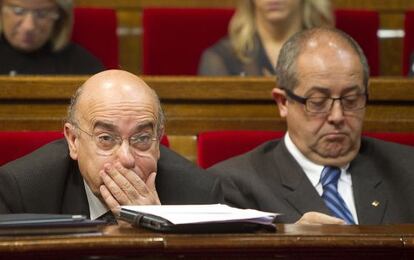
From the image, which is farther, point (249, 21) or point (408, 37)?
point (408, 37)

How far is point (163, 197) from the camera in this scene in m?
1.79

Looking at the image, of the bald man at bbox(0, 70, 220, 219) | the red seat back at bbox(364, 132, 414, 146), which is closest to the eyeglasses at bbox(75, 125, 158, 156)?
the bald man at bbox(0, 70, 220, 219)

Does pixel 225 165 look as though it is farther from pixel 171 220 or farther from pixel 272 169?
pixel 171 220

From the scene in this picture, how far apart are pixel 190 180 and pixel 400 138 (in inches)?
21.1

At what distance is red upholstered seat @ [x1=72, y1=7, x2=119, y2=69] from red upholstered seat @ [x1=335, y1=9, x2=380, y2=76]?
1.97 feet

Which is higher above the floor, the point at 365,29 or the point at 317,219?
the point at 365,29

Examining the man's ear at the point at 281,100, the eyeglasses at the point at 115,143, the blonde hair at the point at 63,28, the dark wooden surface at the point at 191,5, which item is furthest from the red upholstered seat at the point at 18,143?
the dark wooden surface at the point at 191,5

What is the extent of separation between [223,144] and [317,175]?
0.19m

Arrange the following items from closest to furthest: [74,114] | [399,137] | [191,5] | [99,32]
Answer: [74,114], [399,137], [99,32], [191,5]

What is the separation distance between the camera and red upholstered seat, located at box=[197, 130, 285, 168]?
2010mm

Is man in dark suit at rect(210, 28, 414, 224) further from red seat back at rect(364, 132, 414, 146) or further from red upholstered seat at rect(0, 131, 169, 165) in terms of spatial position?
red upholstered seat at rect(0, 131, 169, 165)

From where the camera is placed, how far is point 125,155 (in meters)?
1.69

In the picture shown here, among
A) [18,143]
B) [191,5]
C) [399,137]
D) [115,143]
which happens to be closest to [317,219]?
[115,143]

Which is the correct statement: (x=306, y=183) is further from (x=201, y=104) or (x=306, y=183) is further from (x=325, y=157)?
(x=201, y=104)
